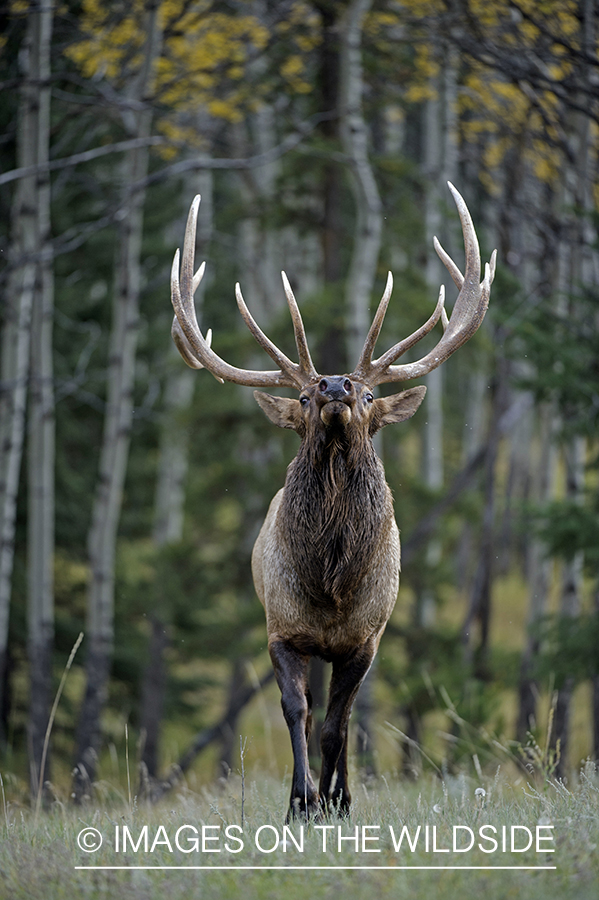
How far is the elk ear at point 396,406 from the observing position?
15.4 feet

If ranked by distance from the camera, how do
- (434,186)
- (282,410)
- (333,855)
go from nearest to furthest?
1. (333,855)
2. (282,410)
3. (434,186)

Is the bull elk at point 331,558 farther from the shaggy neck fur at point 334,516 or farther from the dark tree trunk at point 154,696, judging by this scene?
the dark tree trunk at point 154,696

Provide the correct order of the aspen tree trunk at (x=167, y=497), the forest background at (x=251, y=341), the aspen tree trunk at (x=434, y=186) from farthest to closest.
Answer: the aspen tree trunk at (x=434, y=186) < the aspen tree trunk at (x=167, y=497) < the forest background at (x=251, y=341)

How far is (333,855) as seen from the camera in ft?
11.1

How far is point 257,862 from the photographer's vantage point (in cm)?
335

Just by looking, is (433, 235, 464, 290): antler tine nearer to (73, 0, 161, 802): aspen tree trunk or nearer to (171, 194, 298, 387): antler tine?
(171, 194, 298, 387): antler tine

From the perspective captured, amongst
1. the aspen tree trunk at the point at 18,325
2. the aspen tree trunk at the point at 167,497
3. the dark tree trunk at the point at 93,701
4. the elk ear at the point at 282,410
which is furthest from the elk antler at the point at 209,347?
the aspen tree trunk at the point at 167,497

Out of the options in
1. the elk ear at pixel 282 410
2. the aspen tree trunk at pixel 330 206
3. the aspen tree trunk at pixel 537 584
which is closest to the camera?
the elk ear at pixel 282 410

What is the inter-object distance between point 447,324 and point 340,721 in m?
2.08

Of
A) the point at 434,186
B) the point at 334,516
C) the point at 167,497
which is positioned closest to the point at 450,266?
the point at 334,516

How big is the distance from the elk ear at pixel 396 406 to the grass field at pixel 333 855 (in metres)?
1.77

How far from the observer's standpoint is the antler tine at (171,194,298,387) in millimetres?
4859

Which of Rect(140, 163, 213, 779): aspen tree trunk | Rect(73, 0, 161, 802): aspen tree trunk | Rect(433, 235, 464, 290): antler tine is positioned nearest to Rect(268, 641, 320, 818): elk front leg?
Rect(433, 235, 464, 290): antler tine

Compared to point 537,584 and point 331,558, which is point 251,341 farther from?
point 331,558
